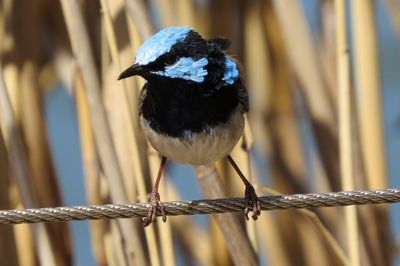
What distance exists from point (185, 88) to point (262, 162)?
1.09 meters

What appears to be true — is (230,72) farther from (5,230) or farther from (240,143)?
(5,230)

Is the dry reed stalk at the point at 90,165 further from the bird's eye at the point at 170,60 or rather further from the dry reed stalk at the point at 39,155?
the bird's eye at the point at 170,60

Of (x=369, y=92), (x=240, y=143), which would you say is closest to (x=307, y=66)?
(x=369, y=92)

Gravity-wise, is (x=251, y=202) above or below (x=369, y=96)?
below

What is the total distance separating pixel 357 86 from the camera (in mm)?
2715

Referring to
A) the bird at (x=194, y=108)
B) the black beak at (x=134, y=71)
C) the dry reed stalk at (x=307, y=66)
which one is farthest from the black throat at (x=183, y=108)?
the dry reed stalk at (x=307, y=66)

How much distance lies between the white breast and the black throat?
0.04 ft

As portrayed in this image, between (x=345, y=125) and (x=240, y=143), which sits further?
(x=240, y=143)

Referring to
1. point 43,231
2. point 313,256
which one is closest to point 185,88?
point 43,231

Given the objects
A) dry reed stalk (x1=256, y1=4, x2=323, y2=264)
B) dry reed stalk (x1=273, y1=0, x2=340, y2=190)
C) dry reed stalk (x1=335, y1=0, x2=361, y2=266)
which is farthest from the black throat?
dry reed stalk (x1=256, y1=4, x2=323, y2=264)

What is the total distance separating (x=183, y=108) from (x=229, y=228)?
1.09 feet

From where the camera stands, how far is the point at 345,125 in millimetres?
2350

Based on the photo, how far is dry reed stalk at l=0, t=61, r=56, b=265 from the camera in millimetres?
2371

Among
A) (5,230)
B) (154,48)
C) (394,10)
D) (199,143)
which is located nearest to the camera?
(154,48)
